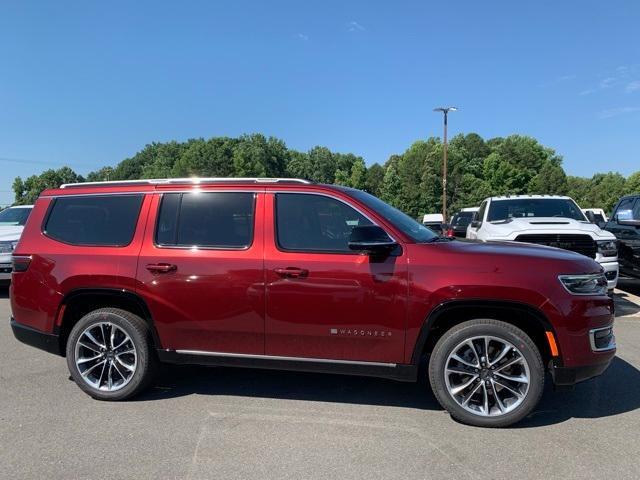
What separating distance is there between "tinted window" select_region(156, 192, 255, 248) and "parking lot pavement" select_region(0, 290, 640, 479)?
1.41 meters

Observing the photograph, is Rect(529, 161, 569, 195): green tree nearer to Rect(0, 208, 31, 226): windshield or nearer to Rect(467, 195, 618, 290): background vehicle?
Rect(467, 195, 618, 290): background vehicle

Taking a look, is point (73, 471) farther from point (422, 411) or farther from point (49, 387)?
point (422, 411)

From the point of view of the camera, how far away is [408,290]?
385 centimetres

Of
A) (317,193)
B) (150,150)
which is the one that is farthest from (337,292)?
(150,150)

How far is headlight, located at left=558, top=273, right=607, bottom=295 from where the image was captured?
3.76 meters

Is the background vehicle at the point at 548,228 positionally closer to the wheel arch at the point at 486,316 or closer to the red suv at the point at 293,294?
the red suv at the point at 293,294

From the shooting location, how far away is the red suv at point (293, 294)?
3.79 meters

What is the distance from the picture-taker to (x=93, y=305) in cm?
469

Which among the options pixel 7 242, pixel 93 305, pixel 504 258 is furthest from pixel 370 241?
pixel 7 242

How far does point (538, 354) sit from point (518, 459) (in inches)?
31.2

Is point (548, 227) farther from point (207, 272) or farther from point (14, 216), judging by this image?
point (14, 216)

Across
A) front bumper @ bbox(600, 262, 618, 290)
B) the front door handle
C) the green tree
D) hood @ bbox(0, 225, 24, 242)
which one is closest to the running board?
the front door handle

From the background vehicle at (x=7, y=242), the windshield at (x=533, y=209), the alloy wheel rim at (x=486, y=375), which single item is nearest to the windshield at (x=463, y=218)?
the windshield at (x=533, y=209)

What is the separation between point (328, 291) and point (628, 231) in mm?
7985
